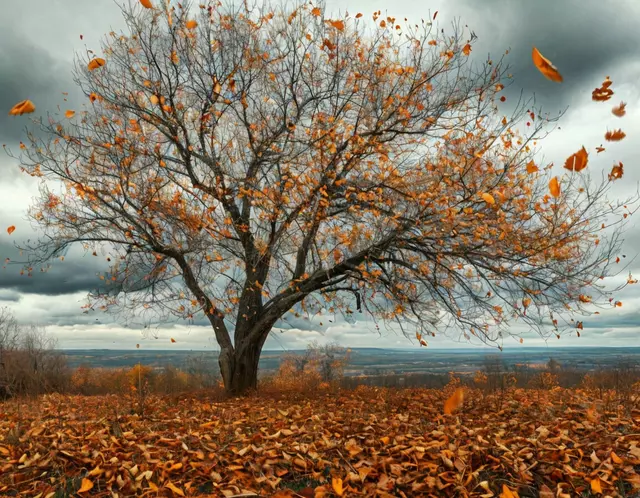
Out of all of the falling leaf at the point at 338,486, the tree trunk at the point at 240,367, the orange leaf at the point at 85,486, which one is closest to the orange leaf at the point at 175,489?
the orange leaf at the point at 85,486

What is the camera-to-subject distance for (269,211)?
927 centimetres

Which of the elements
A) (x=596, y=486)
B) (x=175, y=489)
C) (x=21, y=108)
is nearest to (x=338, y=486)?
(x=175, y=489)

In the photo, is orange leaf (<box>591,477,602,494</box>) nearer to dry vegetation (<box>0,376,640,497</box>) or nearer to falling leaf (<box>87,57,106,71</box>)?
dry vegetation (<box>0,376,640,497</box>)

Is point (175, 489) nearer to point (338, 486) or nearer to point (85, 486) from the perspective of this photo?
point (85, 486)

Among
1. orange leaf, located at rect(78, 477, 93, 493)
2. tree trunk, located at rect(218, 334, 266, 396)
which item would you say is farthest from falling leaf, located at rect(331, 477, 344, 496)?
tree trunk, located at rect(218, 334, 266, 396)

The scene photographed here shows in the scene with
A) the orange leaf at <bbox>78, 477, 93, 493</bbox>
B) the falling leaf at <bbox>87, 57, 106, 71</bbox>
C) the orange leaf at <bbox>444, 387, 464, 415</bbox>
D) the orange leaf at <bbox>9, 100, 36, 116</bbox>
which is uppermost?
the falling leaf at <bbox>87, 57, 106, 71</bbox>

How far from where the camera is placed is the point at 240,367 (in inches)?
438

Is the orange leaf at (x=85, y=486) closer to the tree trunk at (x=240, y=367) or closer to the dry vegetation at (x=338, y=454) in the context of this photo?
the dry vegetation at (x=338, y=454)

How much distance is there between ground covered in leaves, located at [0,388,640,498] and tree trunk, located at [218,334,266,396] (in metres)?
4.27

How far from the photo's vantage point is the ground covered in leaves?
4.19m

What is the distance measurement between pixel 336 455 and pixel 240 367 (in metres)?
6.56

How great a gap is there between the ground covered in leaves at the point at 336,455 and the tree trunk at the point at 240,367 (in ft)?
14.0

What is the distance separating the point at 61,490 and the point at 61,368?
14.3 metres

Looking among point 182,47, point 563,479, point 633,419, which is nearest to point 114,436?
point 563,479
